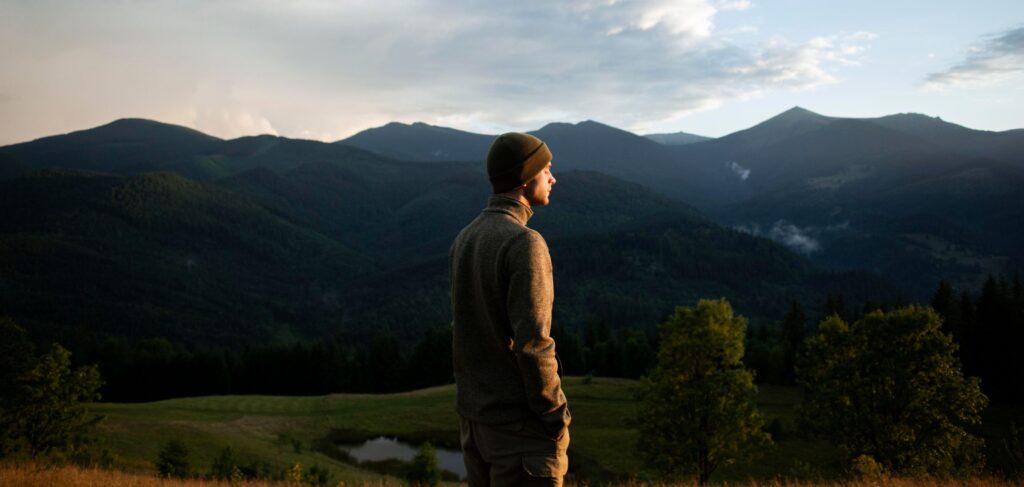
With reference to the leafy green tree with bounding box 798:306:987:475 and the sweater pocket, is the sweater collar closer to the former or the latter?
the sweater pocket

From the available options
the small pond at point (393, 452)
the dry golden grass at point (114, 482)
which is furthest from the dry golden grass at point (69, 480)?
→ the small pond at point (393, 452)

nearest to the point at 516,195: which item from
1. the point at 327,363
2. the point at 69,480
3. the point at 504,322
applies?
the point at 504,322

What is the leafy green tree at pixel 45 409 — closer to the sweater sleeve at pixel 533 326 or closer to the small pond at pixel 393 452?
the small pond at pixel 393 452

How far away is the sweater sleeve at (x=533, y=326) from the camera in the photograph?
3.73 m

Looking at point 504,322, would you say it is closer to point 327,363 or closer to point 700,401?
point 700,401

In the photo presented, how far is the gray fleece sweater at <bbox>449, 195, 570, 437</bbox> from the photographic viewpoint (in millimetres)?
3758

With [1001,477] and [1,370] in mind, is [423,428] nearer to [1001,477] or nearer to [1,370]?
[1,370]

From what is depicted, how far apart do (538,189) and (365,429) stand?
58371mm

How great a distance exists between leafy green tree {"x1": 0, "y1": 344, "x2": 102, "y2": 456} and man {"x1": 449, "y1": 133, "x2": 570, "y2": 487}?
3645 centimetres

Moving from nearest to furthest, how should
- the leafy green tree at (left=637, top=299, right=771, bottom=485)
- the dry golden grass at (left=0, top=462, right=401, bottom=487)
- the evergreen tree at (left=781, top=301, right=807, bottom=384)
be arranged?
the dry golden grass at (left=0, top=462, right=401, bottom=487)
the leafy green tree at (left=637, top=299, right=771, bottom=485)
the evergreen tree at (left=781, top=301, right=807, bottom=384)

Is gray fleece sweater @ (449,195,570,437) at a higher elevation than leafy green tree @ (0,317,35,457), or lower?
higher

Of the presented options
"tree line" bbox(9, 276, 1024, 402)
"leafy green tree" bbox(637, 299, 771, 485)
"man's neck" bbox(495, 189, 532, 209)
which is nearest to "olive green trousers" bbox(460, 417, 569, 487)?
"man's neck" bbox(495, 189, 532, 209)

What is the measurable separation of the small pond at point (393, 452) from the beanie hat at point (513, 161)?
46.2 m

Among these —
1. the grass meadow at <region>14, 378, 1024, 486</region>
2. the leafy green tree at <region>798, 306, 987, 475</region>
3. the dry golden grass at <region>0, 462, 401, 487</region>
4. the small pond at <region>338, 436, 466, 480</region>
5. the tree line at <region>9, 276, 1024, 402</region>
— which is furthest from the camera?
the tree line at <region>9, 276, 1024, 402</region>
